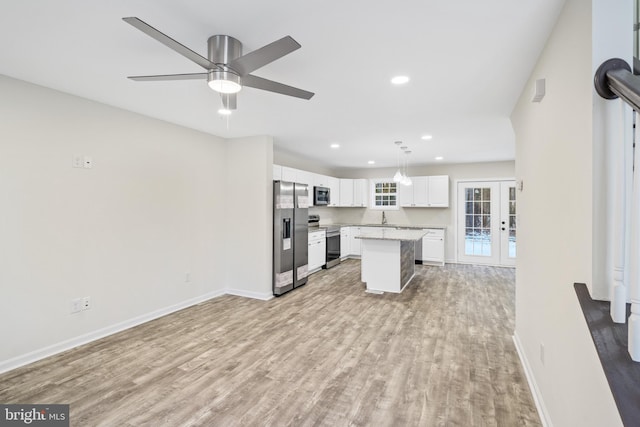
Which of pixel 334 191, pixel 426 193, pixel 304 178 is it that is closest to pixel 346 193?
pixel 334 191

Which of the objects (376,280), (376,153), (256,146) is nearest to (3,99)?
(256,146)

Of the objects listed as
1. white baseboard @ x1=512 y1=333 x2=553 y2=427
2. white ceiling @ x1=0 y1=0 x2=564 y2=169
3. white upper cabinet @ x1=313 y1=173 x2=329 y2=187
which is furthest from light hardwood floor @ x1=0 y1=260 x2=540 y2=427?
white upper cabinet @ x1=313 y1=173 x2=329 y2=187

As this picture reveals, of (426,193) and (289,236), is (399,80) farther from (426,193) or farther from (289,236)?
(426,193)

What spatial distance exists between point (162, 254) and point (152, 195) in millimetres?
777

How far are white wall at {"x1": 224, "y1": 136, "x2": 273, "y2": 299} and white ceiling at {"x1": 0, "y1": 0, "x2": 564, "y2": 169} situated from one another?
884 millimetres

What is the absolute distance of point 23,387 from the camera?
7.71 feet

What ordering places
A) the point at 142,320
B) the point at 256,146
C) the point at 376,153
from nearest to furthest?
the point at 142,320 → the point at 256,146 → the point at 376,153

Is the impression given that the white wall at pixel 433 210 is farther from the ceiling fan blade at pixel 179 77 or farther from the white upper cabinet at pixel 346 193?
the ceiling fan blade at pixel 179 77

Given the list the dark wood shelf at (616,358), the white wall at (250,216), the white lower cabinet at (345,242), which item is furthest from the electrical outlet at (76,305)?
the white lower cabinet at (345,242)

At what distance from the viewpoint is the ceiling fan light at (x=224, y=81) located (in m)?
1.83

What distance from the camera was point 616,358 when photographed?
931 mm

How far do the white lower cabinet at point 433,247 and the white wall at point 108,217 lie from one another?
429cm

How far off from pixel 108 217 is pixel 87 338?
4.19 feet

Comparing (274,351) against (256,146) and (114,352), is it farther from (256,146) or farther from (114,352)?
(256,146)
